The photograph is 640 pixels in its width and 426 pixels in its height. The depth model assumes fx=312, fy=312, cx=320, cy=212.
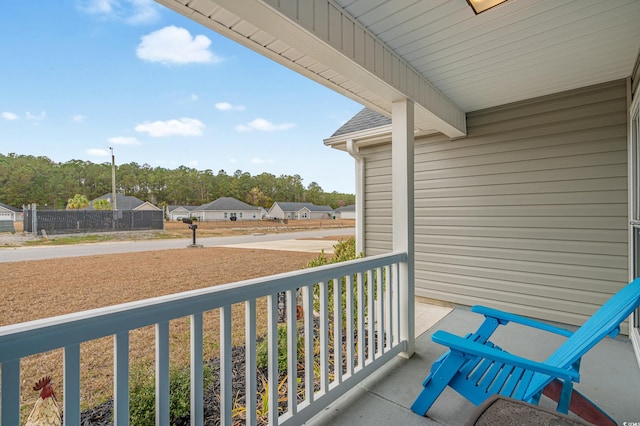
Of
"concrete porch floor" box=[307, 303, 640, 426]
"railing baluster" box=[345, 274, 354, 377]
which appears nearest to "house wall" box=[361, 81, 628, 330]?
"concrete porch floor" box=[307, 303, 640, 426]

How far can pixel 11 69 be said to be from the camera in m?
1.62

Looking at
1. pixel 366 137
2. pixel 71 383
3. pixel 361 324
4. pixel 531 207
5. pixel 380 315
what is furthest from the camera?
pixel 366 137

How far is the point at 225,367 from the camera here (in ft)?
4.61

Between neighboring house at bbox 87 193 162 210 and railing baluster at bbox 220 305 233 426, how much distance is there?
1206 mm

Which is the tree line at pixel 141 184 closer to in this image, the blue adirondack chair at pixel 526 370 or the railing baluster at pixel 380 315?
the railing baluster at pixel 380 315

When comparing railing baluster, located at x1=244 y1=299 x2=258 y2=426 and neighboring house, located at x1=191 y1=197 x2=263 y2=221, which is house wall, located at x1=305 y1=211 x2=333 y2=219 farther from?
railing baluster, located at x1=244 y1=299 x2=258 y2=426

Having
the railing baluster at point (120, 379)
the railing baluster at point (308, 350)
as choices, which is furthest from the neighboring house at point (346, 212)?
the railing baluster at point (120, 379)

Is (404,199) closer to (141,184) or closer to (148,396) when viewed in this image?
(141,184)

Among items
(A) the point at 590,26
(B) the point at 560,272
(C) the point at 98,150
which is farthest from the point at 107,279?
(B) the point at 560,272

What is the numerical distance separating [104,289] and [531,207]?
3970 mm

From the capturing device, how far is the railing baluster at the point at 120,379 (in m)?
1.10

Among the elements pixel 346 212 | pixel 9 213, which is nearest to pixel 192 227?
pixel 9 213

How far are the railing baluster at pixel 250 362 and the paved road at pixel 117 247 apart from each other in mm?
1110

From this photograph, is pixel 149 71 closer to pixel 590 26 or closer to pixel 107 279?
pixel 107 279
